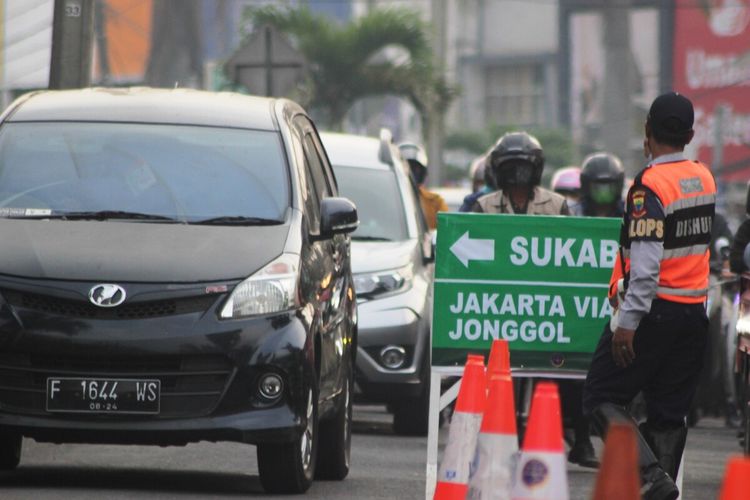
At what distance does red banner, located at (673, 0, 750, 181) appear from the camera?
254ft

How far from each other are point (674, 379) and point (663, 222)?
692 mm

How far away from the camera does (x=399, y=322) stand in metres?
13.3

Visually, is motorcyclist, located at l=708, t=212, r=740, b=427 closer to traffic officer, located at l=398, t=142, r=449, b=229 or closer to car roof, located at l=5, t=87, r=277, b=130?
traffic officer, located at l=398, t=142, r=449, b=229

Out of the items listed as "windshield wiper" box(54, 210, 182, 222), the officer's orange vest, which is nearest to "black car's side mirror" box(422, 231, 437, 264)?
"windshield wiper" box(54, 210, 182, 222)

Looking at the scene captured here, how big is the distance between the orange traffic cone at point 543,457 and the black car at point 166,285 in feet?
9.66

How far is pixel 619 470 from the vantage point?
16.8 feet

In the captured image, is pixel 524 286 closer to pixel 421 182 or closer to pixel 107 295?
pixel 107 295

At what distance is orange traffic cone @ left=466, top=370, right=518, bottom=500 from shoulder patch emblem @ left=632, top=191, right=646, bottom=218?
1647 mm

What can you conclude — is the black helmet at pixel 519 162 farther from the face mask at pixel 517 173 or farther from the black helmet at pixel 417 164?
the black helmet at pixel 417 164

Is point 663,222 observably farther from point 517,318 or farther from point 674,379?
point 517,318

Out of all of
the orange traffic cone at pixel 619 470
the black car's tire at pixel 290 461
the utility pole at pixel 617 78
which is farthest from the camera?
the utility pole at pixel 617 78

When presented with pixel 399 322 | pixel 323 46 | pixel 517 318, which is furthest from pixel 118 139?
pixel 323 46

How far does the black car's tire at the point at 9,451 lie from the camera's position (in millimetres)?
9336

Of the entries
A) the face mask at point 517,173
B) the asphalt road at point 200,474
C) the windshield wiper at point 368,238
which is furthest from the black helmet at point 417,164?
the face mask at point 517,173
